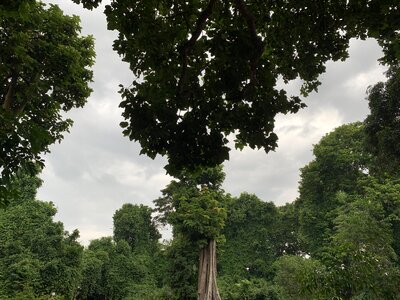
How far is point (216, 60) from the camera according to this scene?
5.22m

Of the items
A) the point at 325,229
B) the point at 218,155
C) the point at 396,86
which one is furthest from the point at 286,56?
the point at 325,229

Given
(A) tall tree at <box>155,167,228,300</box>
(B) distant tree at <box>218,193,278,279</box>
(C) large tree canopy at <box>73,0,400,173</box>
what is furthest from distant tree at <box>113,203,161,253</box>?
(C) large tree canopy at <box>73,0,400,173</box>

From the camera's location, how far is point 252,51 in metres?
5.04

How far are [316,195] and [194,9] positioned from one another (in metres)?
28.6

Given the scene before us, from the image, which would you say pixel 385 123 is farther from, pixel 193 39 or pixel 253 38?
pixel 193 39

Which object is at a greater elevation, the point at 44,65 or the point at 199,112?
the point at 44,65

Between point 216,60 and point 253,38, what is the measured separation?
62 centimetres

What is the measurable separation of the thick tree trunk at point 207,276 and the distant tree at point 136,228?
15.2m

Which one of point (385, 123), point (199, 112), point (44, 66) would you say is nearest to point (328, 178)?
point (385, 123)

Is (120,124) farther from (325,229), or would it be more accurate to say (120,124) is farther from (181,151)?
(325,229)

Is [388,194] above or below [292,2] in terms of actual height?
above

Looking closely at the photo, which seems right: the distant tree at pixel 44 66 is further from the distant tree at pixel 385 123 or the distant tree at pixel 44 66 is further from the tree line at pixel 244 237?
the distant tree at pixel 385 123

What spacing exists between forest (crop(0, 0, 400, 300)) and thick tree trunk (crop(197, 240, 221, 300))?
0.07 m

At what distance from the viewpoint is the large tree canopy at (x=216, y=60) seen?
5000mm
